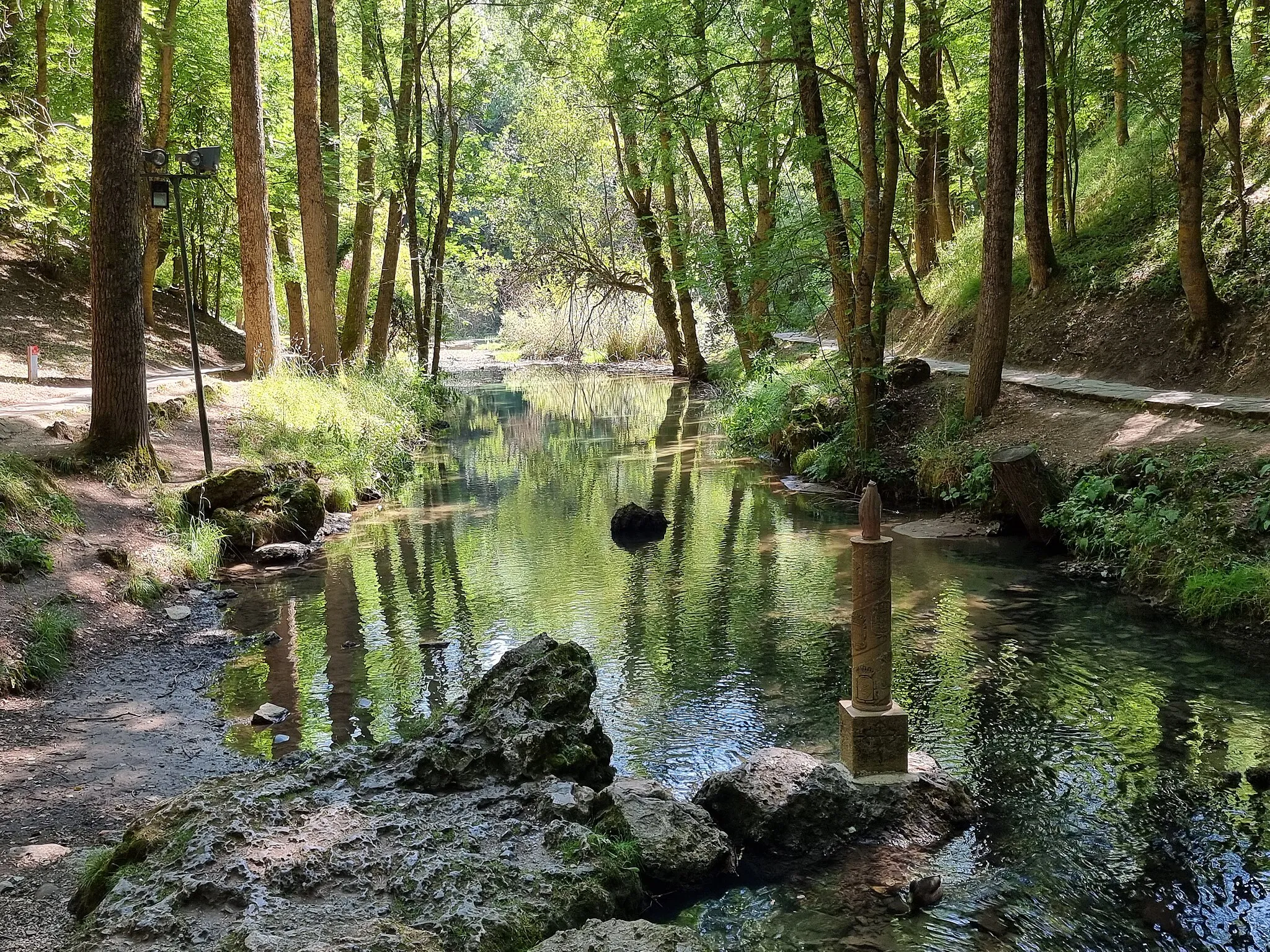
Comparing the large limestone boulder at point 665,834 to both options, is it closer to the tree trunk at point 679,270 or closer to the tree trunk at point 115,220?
the tree trunk at point 115,220

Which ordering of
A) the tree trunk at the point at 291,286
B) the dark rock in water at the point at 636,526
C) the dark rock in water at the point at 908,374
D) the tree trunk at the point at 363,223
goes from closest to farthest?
the dark rock in water at the point at 636,526 → the dark rock in water at the point at 908,374 → the tree trunk at the point at 291,286 → the tree trunk at the point at 363,223

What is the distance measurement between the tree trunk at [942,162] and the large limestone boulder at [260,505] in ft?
44.6

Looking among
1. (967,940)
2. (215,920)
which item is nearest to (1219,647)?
(967,940)

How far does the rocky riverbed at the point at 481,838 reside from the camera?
3.78 meters

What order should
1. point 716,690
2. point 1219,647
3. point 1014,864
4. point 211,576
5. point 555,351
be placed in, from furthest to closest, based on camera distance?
point 555,351 < point 211,576 < point 1219,647 < point 716,690 < point 1014,864

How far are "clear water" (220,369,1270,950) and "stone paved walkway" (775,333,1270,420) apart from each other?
99.9 inches

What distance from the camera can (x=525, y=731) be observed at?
554cm

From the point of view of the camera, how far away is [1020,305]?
58.1 ft

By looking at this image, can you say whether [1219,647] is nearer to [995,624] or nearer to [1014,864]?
[995,624]

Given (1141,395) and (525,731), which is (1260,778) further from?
(1141,395)

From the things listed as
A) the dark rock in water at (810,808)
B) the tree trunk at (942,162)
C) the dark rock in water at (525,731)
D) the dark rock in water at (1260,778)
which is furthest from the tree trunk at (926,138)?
the dark rock in water at (810,808)

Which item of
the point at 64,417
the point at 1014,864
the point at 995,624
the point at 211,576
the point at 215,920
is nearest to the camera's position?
the point at 215,920

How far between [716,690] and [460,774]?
2.78 m

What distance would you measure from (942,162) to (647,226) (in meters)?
9.36
